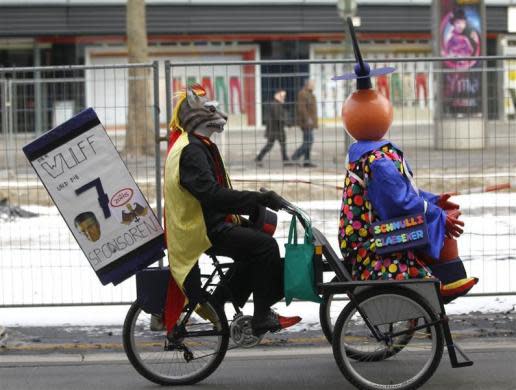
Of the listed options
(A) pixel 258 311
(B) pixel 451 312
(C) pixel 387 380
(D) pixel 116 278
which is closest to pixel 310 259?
(A) pixel 258 311

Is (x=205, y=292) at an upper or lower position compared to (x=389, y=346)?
upper

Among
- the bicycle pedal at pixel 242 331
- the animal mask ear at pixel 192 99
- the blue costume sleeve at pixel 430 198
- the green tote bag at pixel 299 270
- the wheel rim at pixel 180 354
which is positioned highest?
the animal mask ear at pixel 192 99

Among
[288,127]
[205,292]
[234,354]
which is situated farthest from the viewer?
[288,127]

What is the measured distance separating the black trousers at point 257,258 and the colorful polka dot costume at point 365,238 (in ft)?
1.32

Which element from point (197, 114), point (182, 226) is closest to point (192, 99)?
point (197, 114)

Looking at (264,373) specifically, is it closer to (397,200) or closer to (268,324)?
(268,324)

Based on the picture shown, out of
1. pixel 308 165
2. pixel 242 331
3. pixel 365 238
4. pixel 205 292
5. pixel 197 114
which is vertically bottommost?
pixel 242 331

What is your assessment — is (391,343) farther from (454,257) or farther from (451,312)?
(451,312)

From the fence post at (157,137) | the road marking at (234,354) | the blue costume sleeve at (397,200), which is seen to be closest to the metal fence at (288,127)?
the fence post at (157,137)

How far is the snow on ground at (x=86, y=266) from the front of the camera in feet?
26.1

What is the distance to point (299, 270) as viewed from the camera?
578cm

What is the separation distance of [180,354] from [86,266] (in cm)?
337

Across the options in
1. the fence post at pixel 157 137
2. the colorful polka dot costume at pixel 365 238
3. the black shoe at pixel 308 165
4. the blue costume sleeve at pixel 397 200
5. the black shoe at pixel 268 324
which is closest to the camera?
the blue costume sleeve at pixel 397 200

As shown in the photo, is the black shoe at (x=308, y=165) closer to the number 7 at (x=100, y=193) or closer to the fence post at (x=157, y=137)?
the fence post at (x=157, y=137)
